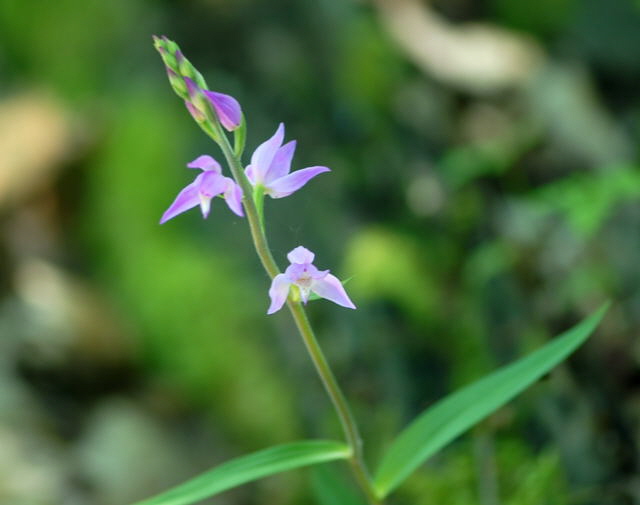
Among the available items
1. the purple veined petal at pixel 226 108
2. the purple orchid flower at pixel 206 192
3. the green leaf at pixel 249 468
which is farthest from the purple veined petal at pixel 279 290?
the green leaf at pixel 249 468

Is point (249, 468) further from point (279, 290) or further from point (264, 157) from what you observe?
point (264, 157)

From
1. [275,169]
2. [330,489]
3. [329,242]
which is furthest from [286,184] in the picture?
[329,242]

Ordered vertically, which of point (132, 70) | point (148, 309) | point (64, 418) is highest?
point (132, 70)

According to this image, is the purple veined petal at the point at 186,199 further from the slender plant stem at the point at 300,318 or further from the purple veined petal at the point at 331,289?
the purple veined petal at the point at 331,289

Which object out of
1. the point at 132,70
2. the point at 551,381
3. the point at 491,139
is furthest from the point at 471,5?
the point at 551,381

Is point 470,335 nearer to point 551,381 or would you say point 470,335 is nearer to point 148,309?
point 551,381

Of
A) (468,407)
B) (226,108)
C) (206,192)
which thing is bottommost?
(468,407)

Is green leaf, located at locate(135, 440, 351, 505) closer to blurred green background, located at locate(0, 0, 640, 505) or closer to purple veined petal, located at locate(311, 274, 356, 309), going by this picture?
blurred green background, located at locate(0, 0, 640, 505)

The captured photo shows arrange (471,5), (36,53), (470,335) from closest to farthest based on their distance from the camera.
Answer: (470,335) → (36,53) → (471,5)
